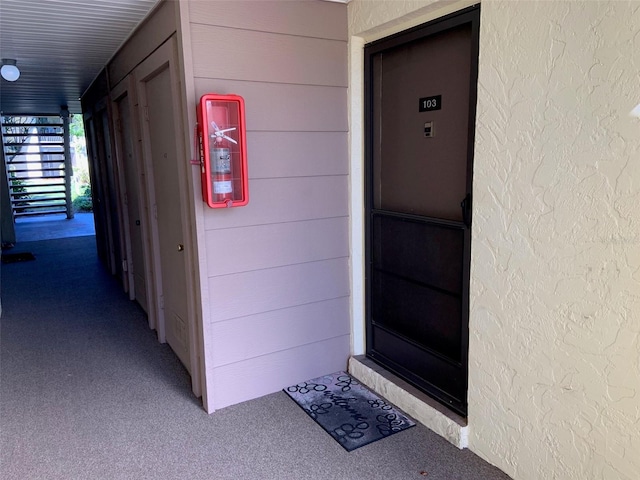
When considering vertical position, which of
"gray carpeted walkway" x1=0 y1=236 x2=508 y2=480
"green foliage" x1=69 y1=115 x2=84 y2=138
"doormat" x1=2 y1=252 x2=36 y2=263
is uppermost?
"green foliage" x1=69 y1=115 x2=84 y2=138

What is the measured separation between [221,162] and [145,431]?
1501 millimetres

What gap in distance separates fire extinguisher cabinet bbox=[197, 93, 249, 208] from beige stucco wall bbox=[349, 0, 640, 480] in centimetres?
105

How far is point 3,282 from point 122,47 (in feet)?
11.6

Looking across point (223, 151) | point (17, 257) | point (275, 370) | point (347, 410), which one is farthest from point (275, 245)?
point (17, 257)

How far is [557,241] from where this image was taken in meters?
1.76

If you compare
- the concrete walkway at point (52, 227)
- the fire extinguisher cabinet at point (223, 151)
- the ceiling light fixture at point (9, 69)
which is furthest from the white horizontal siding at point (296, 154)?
the concrete walkway at point (52, 227)

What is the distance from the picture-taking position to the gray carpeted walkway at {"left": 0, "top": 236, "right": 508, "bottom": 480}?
2.19 meters

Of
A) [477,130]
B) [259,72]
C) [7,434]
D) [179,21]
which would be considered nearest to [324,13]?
[259,72]

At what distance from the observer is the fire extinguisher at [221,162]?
2.34 metres

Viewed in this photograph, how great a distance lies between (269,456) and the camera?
228cm

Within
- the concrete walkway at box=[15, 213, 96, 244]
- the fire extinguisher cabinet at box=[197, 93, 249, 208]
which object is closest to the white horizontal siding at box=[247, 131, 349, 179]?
the fire extinguisher cabinet at box=[197, 93, 249, 208]

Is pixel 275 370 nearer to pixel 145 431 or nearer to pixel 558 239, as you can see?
pixel 145 431

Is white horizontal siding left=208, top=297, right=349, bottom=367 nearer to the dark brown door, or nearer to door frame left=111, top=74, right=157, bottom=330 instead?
the dark brown door

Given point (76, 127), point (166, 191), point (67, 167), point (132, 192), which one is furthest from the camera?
point (76, 127)
